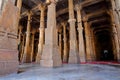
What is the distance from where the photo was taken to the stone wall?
385 centimetres

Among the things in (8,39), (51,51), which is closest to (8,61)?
(8,39)

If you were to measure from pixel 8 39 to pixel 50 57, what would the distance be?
317 cm

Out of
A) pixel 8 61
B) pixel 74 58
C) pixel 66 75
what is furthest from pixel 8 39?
pixel 74 58

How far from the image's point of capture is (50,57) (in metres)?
6.80

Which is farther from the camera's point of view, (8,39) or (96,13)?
(96,13)

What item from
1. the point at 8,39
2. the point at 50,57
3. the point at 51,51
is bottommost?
the point at 50,57

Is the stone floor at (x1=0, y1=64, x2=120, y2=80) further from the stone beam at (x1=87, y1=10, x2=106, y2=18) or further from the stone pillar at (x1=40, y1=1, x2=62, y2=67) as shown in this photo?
the stone beam at (x1=87, y1=10, x2=106, y2=18)

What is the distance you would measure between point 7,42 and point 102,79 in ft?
11.4

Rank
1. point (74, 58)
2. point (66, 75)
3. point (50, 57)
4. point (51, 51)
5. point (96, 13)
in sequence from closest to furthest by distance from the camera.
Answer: point (66, 75), point (50, 57), point (51, 51), point (74, 58), point (96, 13)

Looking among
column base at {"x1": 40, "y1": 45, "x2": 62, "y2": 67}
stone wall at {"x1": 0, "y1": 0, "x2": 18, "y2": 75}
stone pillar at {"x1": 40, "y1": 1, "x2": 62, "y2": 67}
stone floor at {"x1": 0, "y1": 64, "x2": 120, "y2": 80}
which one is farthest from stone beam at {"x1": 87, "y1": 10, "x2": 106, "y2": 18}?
stone wall at {"x1": 0, "y1": 0, "x2": 18, "y2": 75}

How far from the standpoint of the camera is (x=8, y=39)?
4168 mm

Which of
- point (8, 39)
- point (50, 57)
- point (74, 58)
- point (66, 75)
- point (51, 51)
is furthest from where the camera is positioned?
point (74, 58)

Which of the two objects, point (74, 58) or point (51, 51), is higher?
point (51, 51)

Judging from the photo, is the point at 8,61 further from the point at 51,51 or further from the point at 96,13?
the point at 96,13
